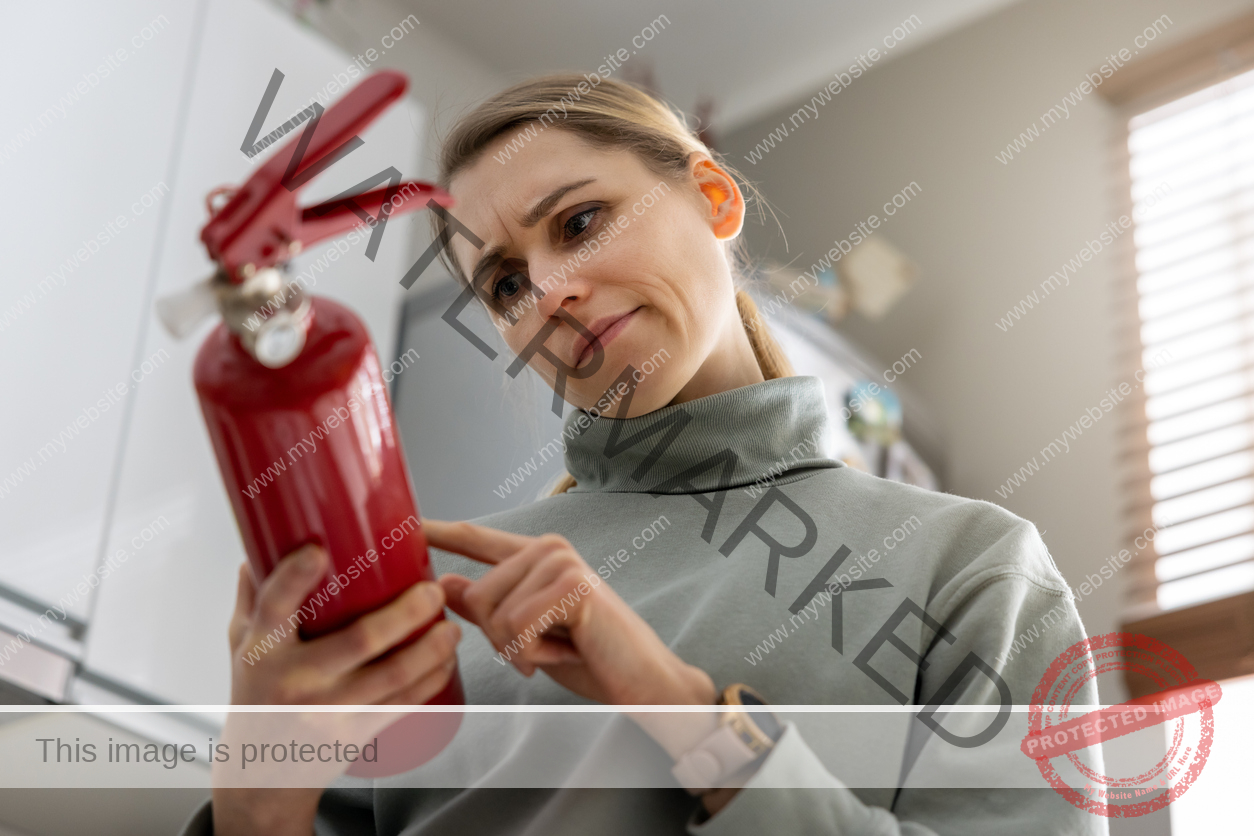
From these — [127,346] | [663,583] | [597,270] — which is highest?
[127,346]

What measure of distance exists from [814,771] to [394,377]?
1.55m

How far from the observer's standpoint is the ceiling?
2.80 metres

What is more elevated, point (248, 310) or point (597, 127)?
point (597, 127)

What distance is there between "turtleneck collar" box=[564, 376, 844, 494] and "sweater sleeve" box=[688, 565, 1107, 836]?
0.23 metres

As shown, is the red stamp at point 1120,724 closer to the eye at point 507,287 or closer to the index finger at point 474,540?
the index finger at point 474,540

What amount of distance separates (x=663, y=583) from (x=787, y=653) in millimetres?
141

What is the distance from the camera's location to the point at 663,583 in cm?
89

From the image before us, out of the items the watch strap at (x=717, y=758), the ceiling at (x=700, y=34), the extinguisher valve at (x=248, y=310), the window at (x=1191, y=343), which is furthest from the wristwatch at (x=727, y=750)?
the ceiling at (x=700, y=34)

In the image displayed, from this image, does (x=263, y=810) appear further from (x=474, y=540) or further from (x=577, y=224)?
(x=577, y=224)

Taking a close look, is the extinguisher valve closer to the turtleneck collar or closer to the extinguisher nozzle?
the extinguisher nozzle

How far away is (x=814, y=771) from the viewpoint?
2.06 feet

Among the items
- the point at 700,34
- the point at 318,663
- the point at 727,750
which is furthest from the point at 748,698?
the point at 700,34

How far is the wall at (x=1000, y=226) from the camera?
254 centimetres

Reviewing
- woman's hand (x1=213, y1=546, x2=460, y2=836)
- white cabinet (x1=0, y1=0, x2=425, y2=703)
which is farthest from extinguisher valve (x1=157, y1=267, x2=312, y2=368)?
white cabinet (x1=0, y1=0, x2=425, y2=703)
